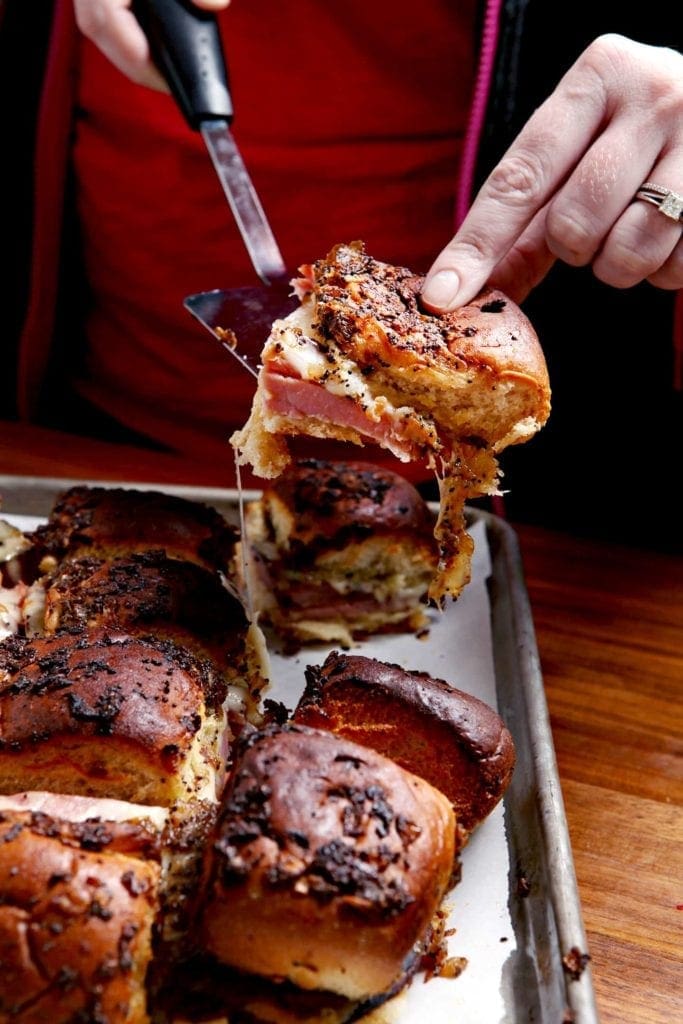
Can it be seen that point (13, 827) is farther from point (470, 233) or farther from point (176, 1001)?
point (470, 233)

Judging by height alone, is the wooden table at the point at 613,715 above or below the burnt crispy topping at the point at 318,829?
below

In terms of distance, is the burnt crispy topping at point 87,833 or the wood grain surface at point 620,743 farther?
the wood grain surface at point 620,743

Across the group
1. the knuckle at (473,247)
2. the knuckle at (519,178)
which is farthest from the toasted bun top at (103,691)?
the knuckle at (519,178)

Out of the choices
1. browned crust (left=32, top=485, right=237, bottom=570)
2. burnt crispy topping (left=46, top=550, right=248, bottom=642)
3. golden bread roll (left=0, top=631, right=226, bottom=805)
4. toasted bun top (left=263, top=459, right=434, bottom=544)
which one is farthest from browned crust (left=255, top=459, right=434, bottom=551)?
golden bread roll (left=0, top=631, right=226, bottom=805)

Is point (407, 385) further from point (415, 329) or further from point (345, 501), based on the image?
point (345, 501)

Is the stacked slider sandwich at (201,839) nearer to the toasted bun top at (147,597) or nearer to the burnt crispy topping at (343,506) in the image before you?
the toasted bun top at (147,597)

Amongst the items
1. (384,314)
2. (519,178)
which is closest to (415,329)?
(384,314)

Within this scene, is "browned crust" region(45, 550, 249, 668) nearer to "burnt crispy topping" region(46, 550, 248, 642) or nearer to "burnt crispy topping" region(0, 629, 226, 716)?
"burnt crispy topping" region(46, 550, 248, 642)
